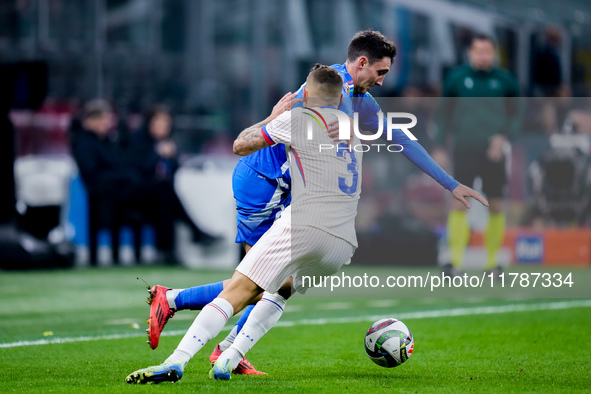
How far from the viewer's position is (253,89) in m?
16.0

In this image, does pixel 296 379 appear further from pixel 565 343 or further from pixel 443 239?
pixel 443 239

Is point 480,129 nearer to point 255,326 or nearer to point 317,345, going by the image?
point 317,345

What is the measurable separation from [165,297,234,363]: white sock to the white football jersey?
589 millimetres

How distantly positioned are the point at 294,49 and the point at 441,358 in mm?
11304

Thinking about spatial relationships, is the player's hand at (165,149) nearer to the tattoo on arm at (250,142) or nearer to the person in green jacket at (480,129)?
the person in green jacket at (480,129)

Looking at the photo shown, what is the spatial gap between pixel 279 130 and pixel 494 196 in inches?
299

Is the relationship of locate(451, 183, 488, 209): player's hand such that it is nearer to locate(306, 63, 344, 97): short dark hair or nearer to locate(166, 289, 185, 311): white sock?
locate(306, 63, 344, 97): short dark hair

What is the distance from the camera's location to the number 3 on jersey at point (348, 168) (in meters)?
5.18

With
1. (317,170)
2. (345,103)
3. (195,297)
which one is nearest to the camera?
(317,170)

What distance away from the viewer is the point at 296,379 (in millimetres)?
5426

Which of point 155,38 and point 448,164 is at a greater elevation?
point 155,38

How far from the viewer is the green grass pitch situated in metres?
5.30

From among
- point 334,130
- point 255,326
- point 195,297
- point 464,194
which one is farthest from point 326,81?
point 195,297

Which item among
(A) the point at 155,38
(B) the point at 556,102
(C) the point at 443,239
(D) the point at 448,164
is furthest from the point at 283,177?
(A) the point at 155,38
